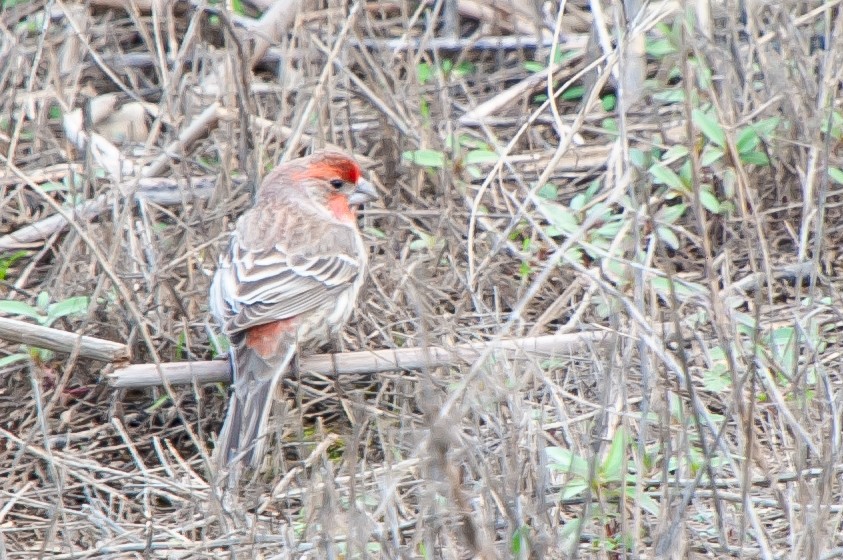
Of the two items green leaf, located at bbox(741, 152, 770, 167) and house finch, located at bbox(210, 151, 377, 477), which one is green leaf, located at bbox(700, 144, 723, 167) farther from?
house finch, located at bbox(210, 151, 377, 477)

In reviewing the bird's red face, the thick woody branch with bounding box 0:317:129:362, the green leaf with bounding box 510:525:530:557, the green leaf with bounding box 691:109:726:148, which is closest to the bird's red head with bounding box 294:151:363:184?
the bird's red face

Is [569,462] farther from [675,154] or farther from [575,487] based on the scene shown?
[675,154]

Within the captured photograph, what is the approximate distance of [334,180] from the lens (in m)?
6.82

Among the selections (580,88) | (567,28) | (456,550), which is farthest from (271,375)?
(567,28)

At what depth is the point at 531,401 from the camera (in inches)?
205

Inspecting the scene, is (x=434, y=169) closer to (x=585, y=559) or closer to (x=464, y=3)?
(x=464, y=3)

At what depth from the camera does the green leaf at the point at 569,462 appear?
13.8 feet

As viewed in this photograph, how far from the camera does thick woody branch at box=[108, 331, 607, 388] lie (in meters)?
5.67

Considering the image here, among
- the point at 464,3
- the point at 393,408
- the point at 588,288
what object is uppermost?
the point at 464,3

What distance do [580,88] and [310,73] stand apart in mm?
1690

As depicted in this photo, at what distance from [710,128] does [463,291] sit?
138 cm

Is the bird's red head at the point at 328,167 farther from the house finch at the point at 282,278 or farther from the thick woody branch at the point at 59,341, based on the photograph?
the thick woody branch at the point at 59,341

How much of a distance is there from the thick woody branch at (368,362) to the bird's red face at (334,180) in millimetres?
1137

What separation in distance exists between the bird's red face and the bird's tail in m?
1.06
